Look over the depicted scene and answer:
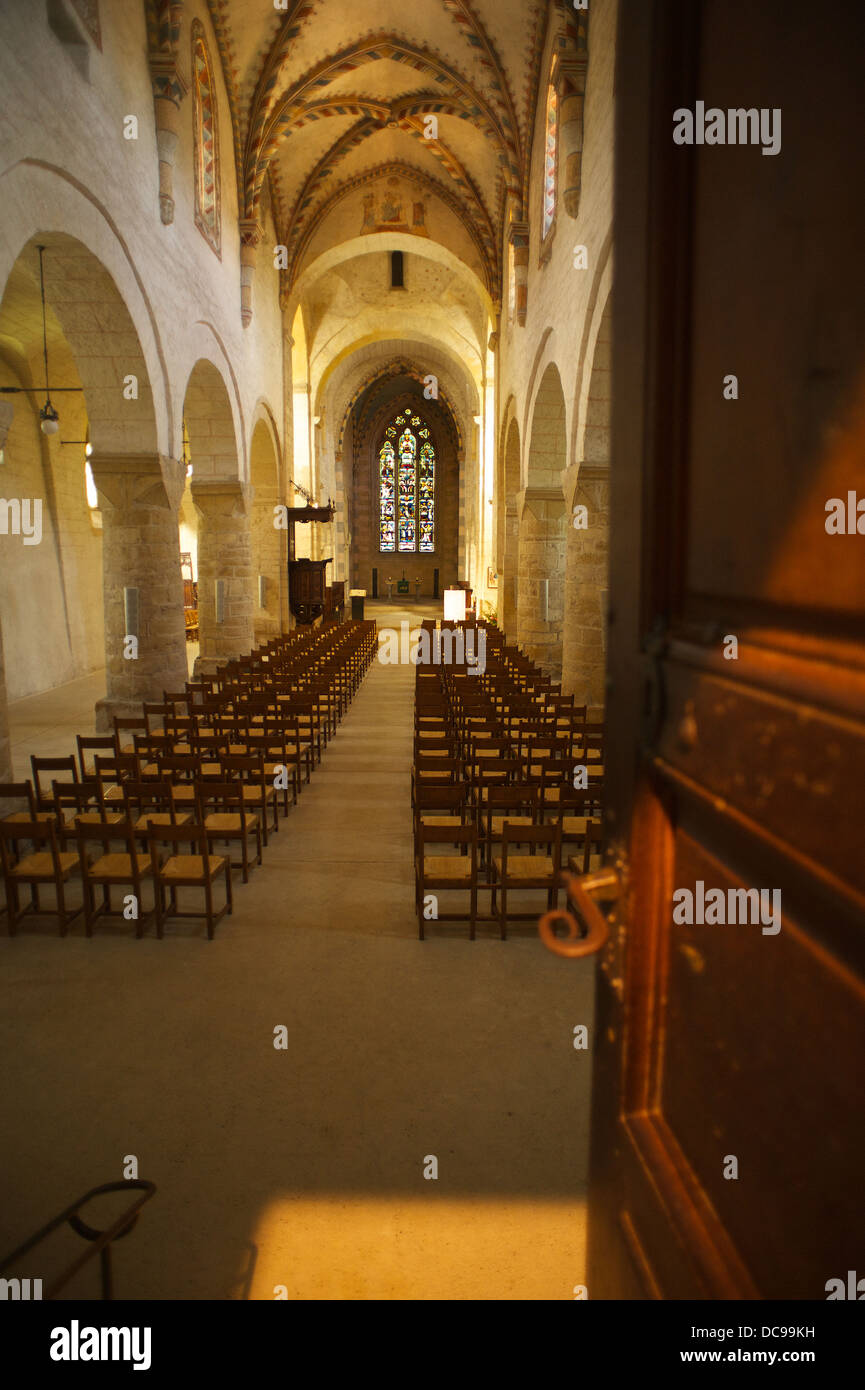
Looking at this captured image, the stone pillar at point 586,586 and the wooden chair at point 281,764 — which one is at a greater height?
the stone pillar at point 586,586

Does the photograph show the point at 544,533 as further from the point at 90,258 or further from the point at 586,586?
the point at 90,258

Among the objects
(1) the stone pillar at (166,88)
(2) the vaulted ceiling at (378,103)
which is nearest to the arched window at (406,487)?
(2) the vaulted ceiling at (378,103)

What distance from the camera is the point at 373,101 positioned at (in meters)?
20.3

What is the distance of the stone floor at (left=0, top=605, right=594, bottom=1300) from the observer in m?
2.97

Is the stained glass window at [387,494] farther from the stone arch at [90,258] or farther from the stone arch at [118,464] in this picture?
the stone arch at [90,258]

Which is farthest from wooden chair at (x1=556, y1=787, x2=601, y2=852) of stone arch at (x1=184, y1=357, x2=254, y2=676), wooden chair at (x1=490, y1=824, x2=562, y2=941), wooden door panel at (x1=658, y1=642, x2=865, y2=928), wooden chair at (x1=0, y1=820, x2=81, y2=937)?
stone arch at (x1=184, y1=357, x2=254, y2=676)

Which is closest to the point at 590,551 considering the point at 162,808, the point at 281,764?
the point at 281,764

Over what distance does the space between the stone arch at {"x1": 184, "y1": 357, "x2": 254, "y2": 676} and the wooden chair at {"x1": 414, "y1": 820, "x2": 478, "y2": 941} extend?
13344 mm

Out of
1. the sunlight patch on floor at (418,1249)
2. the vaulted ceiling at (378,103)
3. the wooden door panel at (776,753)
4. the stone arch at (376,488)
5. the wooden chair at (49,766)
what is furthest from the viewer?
the stone arch at (376,488)

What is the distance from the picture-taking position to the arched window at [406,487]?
45344 millimetres

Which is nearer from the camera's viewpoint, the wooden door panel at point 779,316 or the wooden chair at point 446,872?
the wooden door panel at point 779,316

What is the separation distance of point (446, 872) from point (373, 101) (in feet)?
70.7

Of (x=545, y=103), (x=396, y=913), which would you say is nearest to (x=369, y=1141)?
(x=396, y=913)

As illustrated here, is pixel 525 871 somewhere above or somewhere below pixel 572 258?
below
